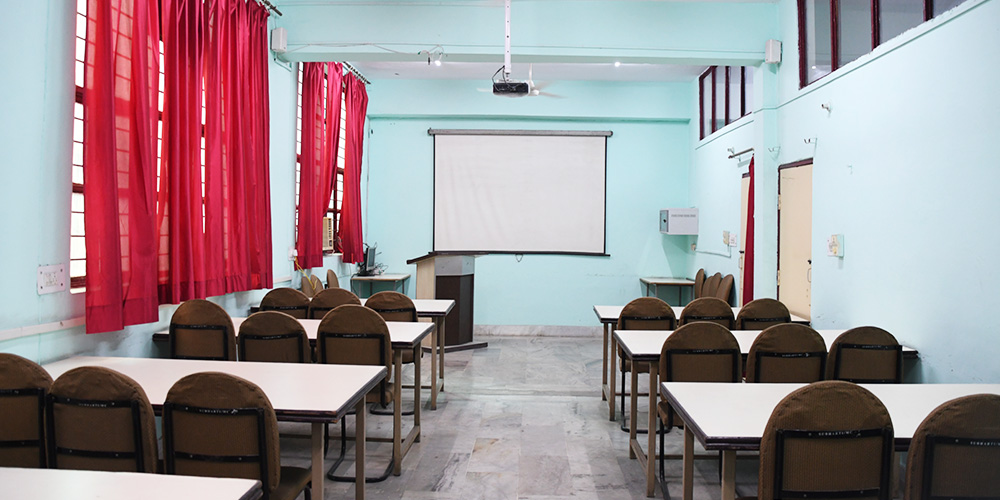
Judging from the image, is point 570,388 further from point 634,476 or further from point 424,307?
point 634,476

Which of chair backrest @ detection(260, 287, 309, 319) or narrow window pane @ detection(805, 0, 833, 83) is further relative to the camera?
narrow window pane @ detection(805, 0, 833, 83)

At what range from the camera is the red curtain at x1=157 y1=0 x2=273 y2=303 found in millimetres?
3797

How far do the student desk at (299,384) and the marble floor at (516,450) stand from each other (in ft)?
2.37

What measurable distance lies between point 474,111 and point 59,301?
6230 mm

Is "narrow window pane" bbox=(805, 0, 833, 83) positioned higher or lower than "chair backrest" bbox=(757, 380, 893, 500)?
higher

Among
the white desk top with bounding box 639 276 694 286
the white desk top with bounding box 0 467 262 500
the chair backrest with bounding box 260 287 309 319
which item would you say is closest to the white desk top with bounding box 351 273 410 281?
the chair backrest with bounding box 260 287 309 319

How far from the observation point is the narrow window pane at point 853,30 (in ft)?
14.0

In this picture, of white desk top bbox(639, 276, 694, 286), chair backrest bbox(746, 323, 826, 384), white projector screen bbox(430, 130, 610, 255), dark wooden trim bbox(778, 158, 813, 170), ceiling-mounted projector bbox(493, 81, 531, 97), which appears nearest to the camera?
chair backrest bbox(746, 323, 826, 384)

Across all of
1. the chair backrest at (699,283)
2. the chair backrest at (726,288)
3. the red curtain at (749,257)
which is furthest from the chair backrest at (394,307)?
the chair backrest at (699,283)

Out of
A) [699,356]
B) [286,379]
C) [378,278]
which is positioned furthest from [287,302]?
[378,278]

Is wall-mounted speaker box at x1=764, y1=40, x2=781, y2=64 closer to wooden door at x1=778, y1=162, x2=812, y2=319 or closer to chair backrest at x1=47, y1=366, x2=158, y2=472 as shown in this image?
wooden door at x1=778, y1=162, x2=812, y2=319

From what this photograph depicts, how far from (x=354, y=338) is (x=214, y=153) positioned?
1.87m

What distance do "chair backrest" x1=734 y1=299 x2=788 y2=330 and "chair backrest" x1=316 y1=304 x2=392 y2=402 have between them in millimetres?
2475

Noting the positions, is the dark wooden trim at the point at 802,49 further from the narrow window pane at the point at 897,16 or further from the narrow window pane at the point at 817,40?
the narrow window pane at the point at 897,16
